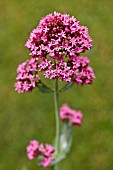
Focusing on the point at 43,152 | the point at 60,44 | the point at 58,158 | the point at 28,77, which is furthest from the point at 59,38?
the point at 58,158

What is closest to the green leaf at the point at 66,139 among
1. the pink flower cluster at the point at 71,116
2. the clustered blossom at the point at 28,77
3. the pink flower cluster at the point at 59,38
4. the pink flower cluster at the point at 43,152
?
the pink flower cluster at the point at 71,116

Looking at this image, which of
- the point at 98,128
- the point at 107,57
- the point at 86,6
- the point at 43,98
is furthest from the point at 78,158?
the point at 86,6

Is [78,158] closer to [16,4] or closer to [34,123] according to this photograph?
[34,123]

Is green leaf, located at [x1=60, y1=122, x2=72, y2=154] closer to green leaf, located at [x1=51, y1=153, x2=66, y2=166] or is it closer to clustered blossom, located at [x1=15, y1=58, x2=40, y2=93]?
green leaf, located at [x1=51, y1=153, x2=66, y2=166]

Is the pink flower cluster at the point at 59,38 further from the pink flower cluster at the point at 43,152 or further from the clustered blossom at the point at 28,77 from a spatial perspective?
the pink flower cluster at the point at 43,152

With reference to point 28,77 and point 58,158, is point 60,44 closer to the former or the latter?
point 28,77

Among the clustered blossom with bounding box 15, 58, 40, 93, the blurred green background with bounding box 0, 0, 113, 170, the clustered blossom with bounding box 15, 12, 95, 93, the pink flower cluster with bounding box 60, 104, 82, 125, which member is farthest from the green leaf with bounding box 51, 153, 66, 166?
the blurred green background with bounding box 0, 0, 113, 170
